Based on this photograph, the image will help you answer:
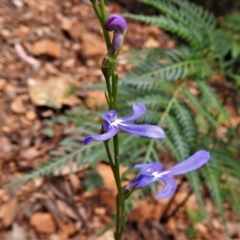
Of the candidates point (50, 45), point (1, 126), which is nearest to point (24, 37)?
point (50, 45)

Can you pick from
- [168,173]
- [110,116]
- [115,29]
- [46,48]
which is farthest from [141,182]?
[46,48]

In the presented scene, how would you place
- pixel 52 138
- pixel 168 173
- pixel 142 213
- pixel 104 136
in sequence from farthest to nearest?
pixel 52 138, pixel 142 213, pixel 168 173, pixel 104 136

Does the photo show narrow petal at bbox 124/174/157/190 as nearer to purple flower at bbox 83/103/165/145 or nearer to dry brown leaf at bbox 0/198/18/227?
purple flower at bbox 83/103/165/145

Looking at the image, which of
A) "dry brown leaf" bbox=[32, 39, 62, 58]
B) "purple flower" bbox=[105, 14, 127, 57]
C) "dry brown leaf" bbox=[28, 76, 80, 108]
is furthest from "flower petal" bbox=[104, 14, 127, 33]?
"dry brown leaf" bbox=[32, 39, 62, 58]

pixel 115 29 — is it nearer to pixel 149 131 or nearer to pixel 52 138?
pixel 149 131

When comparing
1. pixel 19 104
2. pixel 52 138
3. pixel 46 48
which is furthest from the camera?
pixel 46 48

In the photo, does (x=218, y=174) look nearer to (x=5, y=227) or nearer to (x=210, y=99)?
(x=210, y=99)
